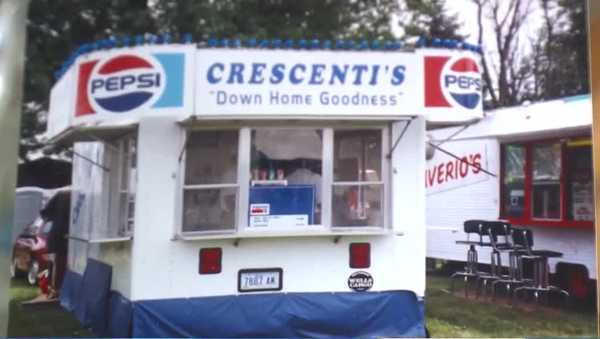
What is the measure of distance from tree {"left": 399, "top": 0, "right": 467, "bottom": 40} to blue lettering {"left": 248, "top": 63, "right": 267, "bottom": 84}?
666mm

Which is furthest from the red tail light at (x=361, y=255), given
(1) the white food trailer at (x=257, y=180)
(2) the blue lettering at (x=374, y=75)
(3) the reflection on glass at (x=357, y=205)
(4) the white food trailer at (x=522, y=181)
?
(2) the blue lettering at (x=374, y=75)

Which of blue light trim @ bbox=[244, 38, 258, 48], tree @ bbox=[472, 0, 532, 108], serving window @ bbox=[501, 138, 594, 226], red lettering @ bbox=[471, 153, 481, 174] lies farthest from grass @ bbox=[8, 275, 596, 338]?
blue light trim @ bbox=[244, 38, 258, 48]

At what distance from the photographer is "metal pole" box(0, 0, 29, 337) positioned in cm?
158

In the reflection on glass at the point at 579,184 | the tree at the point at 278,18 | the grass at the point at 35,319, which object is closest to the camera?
the grass at the point at 35,319

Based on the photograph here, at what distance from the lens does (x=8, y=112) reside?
1.58 m

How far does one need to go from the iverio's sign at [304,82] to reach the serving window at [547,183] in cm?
54

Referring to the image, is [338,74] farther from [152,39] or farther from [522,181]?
[522,181]

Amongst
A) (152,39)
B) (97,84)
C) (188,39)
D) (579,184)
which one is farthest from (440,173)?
(97,84)

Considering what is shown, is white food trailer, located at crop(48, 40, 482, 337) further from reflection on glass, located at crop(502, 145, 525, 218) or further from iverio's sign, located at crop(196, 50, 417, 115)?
reflection on glass, located at crop(502, 145, 525, 218)

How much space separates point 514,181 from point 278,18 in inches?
50.7

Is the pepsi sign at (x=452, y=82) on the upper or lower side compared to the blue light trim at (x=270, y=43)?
lower

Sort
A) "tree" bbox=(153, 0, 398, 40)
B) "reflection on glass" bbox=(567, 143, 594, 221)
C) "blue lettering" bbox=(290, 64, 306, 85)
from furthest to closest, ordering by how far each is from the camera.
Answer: "tree" bbox=(153, 0, 398, 40), "blue lettering" bbox=(290, 64, 306, 85), "reflection on glass" bbox=(567, 143, 594, 221)

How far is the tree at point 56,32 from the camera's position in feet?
7.31

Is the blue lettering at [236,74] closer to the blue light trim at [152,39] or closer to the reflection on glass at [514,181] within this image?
the blue light trim at [152,39]
